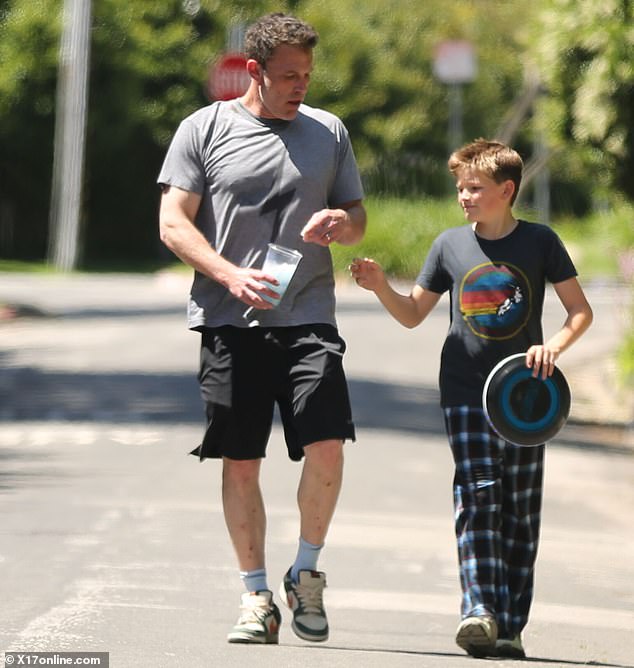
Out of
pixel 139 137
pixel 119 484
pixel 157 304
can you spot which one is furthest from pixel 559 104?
pixel 139 137

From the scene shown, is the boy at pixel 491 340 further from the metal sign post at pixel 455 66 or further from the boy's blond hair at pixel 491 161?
the metal sign post at pixel 455 66

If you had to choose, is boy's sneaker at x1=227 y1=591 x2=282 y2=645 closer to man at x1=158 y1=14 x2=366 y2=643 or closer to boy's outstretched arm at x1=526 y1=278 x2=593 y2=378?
man at x1=158 y1=14 x2=366 y2=643

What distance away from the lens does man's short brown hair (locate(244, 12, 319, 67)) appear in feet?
19.9

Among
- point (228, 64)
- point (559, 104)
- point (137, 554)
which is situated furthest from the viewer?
point (228, 64)

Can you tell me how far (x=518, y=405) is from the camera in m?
5.97

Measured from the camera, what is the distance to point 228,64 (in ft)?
79.7

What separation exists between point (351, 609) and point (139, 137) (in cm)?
3387

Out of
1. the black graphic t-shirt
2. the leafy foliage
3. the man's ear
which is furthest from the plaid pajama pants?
the leafy foliage

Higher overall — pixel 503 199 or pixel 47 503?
pixel 503 199

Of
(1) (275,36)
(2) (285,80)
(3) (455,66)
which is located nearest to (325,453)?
(2) (285,80)

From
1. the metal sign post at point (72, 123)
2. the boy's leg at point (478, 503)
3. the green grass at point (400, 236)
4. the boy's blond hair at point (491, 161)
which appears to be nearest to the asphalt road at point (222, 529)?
the boy's leg at point (478, 503)

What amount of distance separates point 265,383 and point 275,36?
112 cm

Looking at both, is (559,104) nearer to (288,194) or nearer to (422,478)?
(422,478)

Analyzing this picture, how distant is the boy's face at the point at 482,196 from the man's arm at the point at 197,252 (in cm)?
71
